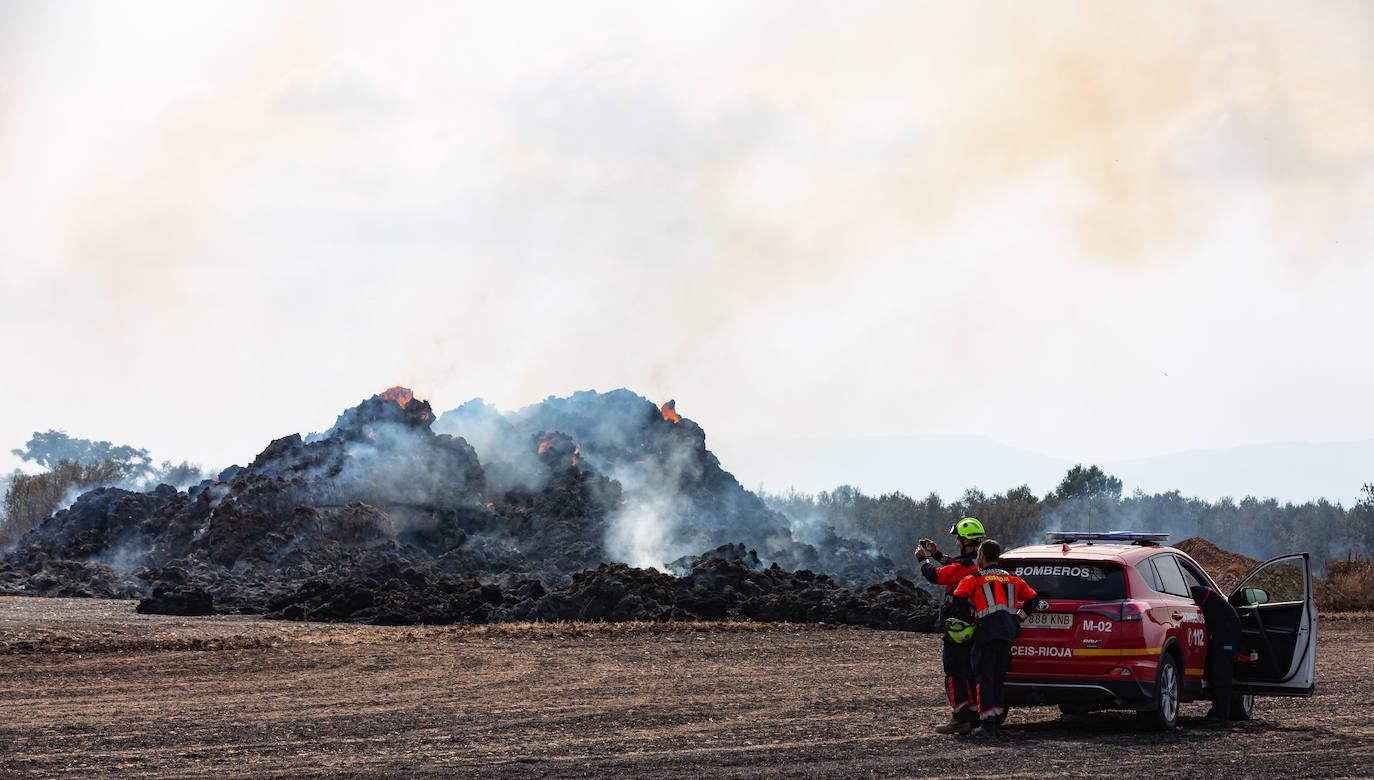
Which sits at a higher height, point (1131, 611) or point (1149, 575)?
point (1149, 575)

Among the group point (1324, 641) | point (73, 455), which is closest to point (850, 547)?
point (1324, 641)

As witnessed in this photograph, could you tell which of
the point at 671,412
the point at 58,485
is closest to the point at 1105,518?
the point at 671,412

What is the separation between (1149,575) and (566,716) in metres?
5.92

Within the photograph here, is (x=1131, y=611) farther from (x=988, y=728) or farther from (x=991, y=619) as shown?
(x=988, y=728)

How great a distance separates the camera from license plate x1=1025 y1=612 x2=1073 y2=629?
39.4ft

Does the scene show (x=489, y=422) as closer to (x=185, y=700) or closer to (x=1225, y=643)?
(x=185, y=700)

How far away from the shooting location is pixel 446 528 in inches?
2072

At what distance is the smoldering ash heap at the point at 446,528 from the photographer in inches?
1324

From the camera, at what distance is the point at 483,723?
43.2ft

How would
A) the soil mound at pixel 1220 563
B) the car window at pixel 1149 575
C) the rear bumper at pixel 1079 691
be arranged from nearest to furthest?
the rear bumper at pixel 1079 691 → the car window at pixel 1149 575 → the soil mound at pixel 1220 563

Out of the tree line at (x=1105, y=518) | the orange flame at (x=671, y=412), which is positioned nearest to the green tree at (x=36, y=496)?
the orange flame at (x=671, y=412)

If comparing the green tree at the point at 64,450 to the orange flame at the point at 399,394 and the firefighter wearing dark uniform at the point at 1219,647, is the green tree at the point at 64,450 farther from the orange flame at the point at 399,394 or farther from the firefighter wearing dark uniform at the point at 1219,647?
the firefighter wearing dark uniform at the point at 1219,647

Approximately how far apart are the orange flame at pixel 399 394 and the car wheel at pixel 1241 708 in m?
47.6

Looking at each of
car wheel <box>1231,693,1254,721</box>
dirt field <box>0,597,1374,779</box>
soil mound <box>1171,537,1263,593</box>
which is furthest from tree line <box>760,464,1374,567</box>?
car wheel <box>1231,693,1254,721</box>
